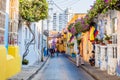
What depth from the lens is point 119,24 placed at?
65.4 ft

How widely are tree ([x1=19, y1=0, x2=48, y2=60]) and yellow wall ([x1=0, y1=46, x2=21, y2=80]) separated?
6.05 metres

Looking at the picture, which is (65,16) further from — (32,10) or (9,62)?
(9,62)

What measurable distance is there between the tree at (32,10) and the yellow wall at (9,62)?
605 cm

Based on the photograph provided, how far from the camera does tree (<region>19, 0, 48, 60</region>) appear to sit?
86.5 feet

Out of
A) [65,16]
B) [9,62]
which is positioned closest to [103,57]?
[9,62]

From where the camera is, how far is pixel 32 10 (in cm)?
2697

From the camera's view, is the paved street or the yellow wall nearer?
the yellow wall

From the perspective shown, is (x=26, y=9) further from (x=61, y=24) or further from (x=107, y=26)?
(x=61, y=24)

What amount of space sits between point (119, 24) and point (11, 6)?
606cm

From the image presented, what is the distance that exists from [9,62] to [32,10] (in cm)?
991

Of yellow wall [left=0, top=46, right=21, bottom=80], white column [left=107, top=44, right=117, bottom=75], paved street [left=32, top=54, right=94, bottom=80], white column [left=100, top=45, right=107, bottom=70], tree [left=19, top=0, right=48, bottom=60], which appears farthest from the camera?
tree [left=19, top=0, right=48, bottom=60]

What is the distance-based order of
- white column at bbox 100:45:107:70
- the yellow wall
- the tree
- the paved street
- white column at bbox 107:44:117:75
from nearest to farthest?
1. the yellow wall
2. the paved street
3. white column at bbox 107:44:117:75
4. white column at bbox 100:45:107:70
5. the tree

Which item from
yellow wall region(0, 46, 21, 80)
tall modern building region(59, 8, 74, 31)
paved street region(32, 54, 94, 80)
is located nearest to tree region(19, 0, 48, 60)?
paved street region(32, 54, 94, 80)

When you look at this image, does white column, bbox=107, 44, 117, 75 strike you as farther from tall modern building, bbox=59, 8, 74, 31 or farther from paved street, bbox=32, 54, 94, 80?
tall modern building, bbox=59, 8, 74, 31
